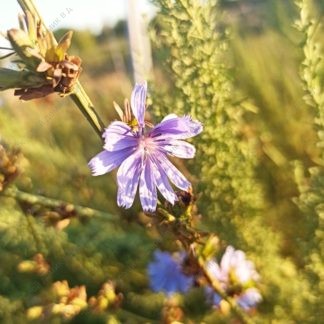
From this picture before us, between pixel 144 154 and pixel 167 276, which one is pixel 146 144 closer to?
pixel 144 154

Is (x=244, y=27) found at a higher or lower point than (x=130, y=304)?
higher

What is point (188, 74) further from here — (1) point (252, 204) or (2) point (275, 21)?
(2) point (275, 21)

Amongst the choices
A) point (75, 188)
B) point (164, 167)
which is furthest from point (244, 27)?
point (164, 167)

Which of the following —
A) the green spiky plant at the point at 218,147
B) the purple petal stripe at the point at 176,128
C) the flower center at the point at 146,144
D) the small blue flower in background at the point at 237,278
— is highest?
the green spiky plant at the point at 218,147

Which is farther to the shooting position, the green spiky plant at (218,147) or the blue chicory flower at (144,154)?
the green spiky plant at (218,147)

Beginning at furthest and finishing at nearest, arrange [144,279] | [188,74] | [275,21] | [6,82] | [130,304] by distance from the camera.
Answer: [275,21] → [144,279] → [130,304] → [188,74] → [6,82]

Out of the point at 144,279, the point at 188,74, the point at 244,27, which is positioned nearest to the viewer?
the point at 188,74

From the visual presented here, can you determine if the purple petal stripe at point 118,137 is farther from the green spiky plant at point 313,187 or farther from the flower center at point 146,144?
the green spiky plant at point 313,187

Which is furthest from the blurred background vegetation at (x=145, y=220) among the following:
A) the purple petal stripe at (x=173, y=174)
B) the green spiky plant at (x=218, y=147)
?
the purple petal stripe at (x=173, y=174)
